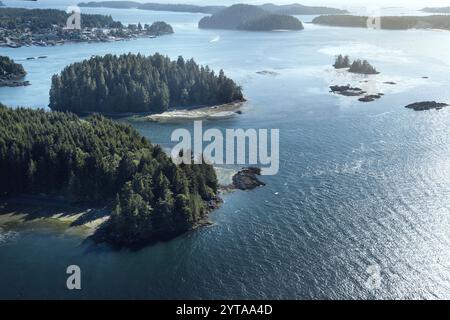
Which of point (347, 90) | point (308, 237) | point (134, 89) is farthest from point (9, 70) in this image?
point (308, 237)

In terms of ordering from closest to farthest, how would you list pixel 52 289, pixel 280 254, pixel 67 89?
pixel 52 289 < pixel 280 254 < pixel 67 89

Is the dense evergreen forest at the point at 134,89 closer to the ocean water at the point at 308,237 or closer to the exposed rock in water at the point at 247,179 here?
the ocean water at the point at 308,237

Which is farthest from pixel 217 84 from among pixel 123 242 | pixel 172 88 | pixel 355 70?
pixel 123 242

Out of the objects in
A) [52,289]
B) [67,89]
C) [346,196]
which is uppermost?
[67,89]

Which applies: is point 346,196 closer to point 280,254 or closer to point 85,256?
point 280,254

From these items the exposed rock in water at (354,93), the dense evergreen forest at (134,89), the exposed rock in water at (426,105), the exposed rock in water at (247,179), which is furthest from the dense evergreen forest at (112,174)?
the exposed rock in water at (354,93)

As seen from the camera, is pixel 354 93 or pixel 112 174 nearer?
pixel 112 174

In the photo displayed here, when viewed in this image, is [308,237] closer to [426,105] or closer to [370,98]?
[426,105]
